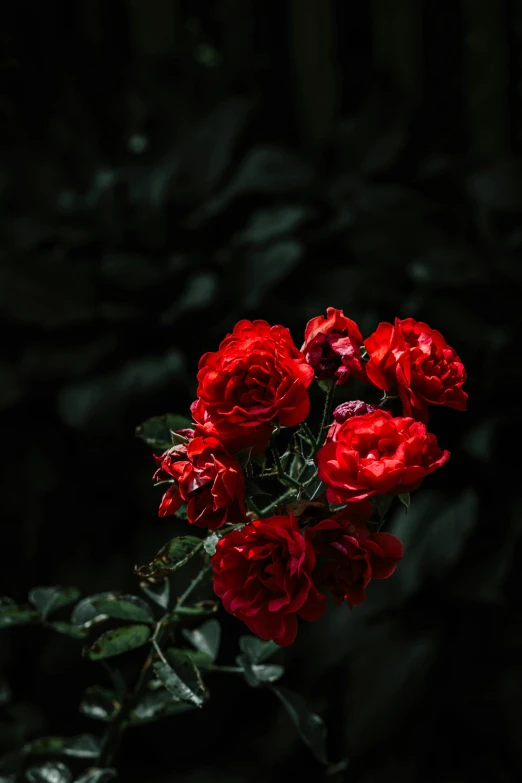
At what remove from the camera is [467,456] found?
1.45 meters

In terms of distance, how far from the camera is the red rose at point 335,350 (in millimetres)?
535

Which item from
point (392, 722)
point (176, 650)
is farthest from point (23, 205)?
point (176, 650)

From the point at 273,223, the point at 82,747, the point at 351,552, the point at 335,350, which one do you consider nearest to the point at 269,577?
the point at 351,552

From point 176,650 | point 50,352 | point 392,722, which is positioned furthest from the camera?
point 50,352

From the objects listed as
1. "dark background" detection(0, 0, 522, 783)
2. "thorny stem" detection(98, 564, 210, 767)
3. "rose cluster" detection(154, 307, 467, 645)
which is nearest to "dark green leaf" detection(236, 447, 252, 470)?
"rose cluster" detection(154, 307, 467, 645)

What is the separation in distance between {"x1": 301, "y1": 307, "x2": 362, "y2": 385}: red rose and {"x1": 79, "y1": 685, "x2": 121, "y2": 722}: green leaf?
0.37m

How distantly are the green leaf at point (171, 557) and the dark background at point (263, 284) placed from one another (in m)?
0.77

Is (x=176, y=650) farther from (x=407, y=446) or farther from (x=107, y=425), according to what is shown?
(x=107, y=425)

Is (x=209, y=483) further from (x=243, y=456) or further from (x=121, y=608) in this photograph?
(x=121, y=608)

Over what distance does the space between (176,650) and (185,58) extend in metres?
1.50

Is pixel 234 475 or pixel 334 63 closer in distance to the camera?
pixel 234 475

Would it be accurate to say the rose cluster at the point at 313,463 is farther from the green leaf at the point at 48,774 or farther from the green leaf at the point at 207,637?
the green leaf at the point at 48,774

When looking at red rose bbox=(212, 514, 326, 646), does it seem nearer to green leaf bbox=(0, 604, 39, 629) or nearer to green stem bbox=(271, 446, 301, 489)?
green stem bbox=(271, 446, 301, 489)

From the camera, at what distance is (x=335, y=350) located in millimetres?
538
